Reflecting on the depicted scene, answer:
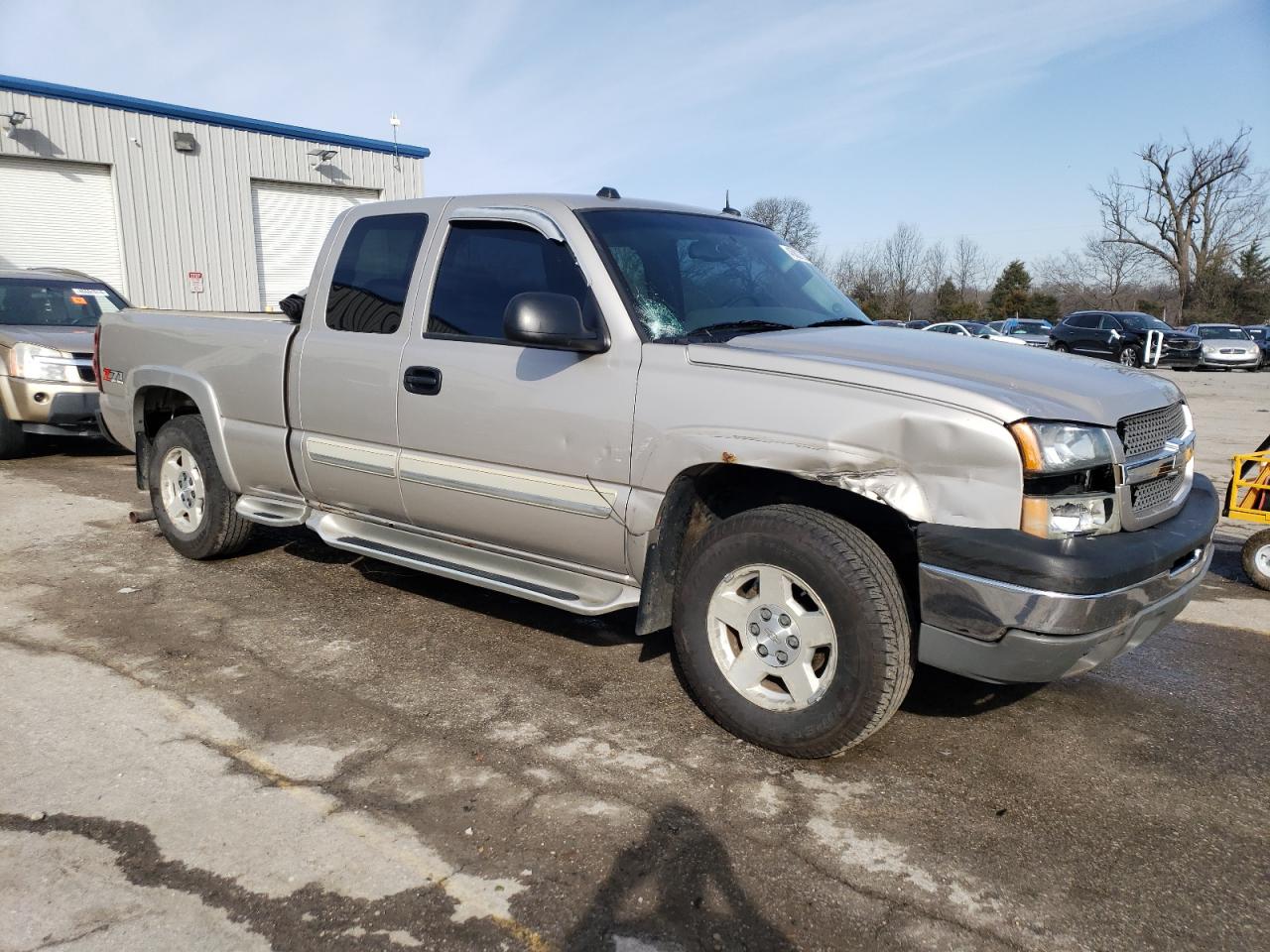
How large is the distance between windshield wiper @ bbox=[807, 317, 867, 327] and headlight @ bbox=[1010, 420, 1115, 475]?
138 centimetres

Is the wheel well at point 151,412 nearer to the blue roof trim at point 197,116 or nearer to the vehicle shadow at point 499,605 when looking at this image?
the vehicle shadow at point 499,605

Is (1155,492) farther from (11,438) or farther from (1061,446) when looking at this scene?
(11,438)

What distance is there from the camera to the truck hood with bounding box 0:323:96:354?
8719 millimetres

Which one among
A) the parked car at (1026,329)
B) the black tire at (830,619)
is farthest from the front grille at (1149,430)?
the parked car at (1026,329)

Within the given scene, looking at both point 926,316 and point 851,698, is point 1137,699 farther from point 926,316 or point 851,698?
point 926,316

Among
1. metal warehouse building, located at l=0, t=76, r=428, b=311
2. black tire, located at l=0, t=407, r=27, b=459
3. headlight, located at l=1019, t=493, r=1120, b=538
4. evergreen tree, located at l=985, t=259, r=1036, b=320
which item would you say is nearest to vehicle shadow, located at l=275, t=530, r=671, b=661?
headlight, located at l=1019, t=493, r=1120, b=538

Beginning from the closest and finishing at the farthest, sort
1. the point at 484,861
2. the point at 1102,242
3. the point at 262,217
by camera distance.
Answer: the point at 484,861 < the point at 262,217 < the point at 1102,242

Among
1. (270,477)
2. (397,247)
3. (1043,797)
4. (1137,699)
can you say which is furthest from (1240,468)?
(270,477)

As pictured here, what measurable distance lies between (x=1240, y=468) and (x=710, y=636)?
12.9 feet

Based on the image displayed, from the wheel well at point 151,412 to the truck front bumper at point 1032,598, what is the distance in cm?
432

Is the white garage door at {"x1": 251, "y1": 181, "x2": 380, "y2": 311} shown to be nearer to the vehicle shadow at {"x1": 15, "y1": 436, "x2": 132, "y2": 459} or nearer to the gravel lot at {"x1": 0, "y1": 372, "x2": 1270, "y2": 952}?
the vehicle shadow at {"x1": 15, "y1": 436, "x2": 132, "y2": 459}

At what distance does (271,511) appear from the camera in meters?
4.95

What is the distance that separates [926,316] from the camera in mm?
59344

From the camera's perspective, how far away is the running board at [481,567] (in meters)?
3.65
